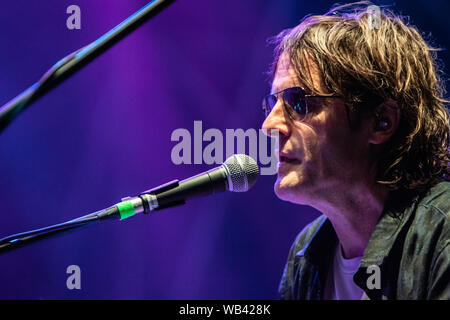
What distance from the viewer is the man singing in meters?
2.01

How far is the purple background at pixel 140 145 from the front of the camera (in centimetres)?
314

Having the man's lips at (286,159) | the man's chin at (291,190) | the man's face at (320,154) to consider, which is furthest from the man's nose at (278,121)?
the man's chin at (291,190)

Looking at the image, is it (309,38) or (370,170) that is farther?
(309,38)

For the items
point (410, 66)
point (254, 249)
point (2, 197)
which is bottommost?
point (254, 249)

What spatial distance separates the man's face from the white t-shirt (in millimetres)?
322

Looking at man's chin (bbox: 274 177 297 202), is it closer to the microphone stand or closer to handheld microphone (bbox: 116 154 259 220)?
handheld microphone (bbox: 116 154 259 220)

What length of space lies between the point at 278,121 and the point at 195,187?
0.77 metres

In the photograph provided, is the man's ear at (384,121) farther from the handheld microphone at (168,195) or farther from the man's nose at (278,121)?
the handheld microphone at (168,195)

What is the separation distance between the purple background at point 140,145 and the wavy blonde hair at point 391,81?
1.22 metres

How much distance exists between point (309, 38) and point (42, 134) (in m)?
1.98

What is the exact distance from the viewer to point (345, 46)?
2209mm
